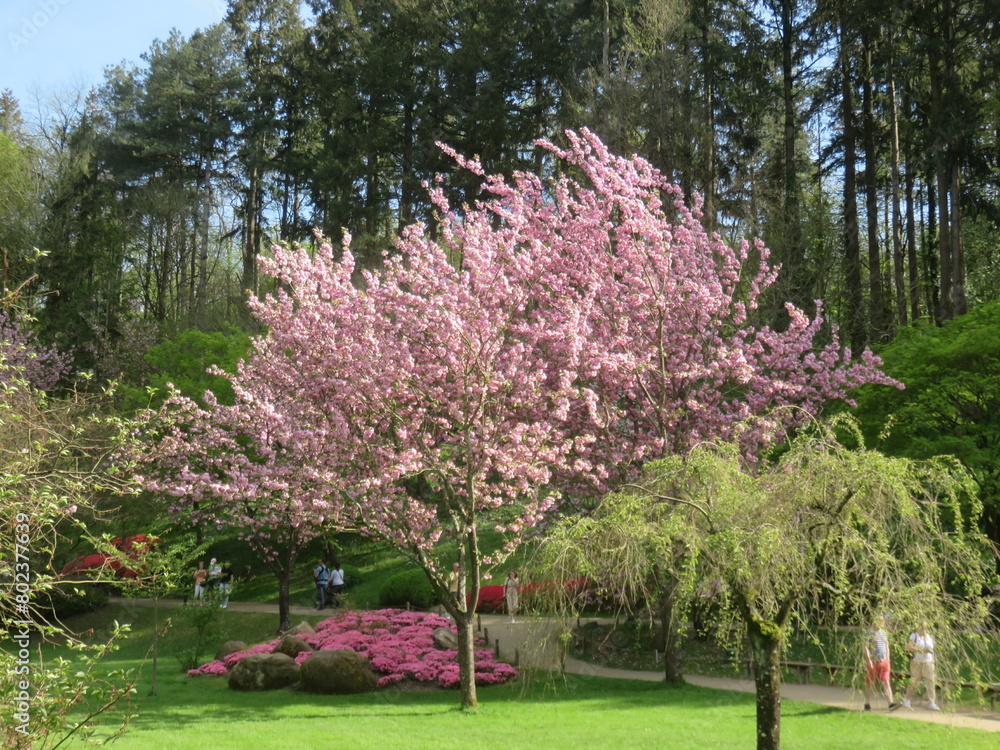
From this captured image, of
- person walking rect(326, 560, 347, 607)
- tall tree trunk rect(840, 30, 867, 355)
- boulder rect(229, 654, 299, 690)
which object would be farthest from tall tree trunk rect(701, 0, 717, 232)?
boulder rect(229, 654, 299, 690)

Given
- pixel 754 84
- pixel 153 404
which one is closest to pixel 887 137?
pixel 754 84

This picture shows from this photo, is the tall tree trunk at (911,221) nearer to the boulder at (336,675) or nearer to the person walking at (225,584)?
the boulder at (336,675)

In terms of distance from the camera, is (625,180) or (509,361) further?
(625,180)

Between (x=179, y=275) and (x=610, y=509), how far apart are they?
39.6 m

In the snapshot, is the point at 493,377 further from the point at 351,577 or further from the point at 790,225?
the point at 351,577

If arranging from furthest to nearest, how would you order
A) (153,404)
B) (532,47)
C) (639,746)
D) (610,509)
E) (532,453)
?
(532,47)
(153,404)
(532,453)
(639,746)
(610,509)

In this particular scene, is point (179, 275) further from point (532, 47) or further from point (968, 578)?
point (968, 578)

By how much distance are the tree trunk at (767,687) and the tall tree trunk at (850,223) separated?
19369 mm

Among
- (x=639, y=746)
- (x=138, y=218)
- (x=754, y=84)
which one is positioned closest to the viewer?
(x=639, y=746)

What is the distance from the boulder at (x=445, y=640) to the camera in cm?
1877

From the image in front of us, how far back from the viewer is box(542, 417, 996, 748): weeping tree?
8.48m

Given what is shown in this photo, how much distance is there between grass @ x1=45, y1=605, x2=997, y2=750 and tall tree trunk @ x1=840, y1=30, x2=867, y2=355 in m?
15.4

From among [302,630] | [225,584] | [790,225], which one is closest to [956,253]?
[790,225]

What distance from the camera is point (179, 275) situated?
4478cm
